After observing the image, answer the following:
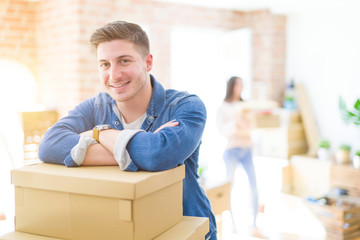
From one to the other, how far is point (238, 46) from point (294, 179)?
212 cm

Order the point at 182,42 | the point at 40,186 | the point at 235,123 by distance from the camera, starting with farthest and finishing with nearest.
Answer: the point at 182,42, the point at 235,123, the point at 40,186

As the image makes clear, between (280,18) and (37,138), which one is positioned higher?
(280,18)

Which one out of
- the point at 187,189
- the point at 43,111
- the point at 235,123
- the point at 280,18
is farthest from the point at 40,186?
the point at 280,18

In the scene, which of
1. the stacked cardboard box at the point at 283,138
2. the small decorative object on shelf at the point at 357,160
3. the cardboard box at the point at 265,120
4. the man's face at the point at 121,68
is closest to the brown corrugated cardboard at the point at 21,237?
the man's face at the point at 121,68

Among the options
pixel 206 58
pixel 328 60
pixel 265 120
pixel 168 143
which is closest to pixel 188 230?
pixel 168 143

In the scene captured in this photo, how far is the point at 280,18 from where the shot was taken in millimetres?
5895

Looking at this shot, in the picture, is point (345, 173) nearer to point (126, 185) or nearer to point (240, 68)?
point (240, 68)

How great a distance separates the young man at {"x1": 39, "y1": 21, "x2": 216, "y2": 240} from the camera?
3.81ft

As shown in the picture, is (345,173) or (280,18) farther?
(280,18)

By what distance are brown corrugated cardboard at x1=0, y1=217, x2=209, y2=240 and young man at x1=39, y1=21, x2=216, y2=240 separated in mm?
76

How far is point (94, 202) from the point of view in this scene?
1.05m

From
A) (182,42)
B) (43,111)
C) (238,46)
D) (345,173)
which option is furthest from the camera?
(182,42)

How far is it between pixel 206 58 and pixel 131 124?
4.97m

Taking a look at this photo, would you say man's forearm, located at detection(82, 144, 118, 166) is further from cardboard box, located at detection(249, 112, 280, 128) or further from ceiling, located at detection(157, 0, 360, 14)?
ceiling, located at detection(157, 0, 360, 14)
